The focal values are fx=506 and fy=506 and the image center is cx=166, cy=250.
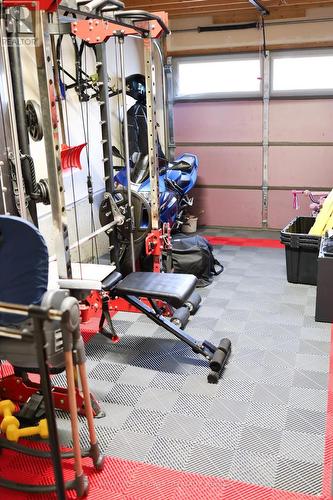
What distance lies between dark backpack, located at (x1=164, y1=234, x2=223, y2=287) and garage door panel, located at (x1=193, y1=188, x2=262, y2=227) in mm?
1989

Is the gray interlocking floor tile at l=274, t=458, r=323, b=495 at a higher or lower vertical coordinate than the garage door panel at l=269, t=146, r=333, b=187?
lower

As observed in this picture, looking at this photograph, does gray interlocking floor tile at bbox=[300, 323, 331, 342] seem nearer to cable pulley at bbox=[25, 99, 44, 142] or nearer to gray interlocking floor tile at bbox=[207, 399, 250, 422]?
gray interlocking floor tile at bbox=[207, 399, 250, 422]

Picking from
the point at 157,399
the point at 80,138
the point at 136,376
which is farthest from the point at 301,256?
the point at 80,138

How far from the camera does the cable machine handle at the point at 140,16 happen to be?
342cm

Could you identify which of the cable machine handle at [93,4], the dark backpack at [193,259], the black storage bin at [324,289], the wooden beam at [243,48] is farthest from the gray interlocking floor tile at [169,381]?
the wooden beam at [243,48]

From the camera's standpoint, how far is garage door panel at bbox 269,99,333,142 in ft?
20.7

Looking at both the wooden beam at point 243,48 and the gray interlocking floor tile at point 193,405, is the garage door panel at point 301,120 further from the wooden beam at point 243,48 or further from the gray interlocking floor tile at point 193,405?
the gray interlocking floor tile at point 193,405

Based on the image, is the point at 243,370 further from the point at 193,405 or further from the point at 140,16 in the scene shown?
the point at 140,16

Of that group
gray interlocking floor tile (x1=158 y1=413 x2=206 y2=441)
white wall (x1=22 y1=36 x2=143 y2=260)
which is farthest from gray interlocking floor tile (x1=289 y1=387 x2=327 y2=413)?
white wall (x1=22 y1=36 x2=143 y2=260)

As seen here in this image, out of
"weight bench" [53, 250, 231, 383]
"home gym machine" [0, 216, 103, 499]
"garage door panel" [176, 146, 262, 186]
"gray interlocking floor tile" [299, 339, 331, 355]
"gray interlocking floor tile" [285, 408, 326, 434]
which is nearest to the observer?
"home gym machine" [0, 216, 103, 499]

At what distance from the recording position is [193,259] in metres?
4.93

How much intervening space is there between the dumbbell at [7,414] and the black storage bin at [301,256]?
117 inches

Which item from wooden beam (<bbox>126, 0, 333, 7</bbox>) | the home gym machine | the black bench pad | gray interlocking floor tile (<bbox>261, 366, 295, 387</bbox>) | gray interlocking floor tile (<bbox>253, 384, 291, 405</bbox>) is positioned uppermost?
wooden beam (<bbox>126, 0, 333, 7</bbox>)

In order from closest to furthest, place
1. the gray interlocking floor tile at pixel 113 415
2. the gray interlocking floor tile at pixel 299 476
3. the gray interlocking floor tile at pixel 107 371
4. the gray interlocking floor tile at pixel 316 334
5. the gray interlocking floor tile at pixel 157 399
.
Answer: the gray interlocking floor tile at pixel 299 476 → the gray interlocking floor tile at pixel 113 415 → the gray interlocking floor tile at pixel 157 399 → the gray interlocking floor tile at pixel 107 371 → the gray interlocking floor tile at pixel 316 334
